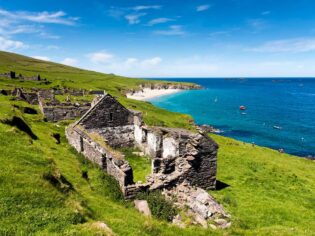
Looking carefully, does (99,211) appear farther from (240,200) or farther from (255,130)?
(255,130)

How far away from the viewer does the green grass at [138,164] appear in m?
26.5

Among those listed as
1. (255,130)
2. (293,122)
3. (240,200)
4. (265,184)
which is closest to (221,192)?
(240,200)

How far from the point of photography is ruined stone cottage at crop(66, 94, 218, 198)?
21.3 metres

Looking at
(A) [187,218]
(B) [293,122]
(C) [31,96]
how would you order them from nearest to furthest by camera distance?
(A) [187,218] < (C) [31,96] < (B) [293,122]

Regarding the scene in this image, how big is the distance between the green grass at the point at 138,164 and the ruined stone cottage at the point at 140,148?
104 cm

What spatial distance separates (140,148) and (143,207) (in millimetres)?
17191

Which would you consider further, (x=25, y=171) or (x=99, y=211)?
(x=99, y=211)

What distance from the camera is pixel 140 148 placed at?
35281 mm

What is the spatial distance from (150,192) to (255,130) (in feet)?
270

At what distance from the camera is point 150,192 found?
20.0 m

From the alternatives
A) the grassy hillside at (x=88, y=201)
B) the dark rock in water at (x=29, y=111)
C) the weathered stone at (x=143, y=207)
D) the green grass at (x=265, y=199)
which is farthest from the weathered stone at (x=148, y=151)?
the dark rock in water at (x=29, y=111)

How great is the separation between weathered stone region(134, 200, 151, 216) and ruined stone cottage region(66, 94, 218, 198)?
3.08 ft

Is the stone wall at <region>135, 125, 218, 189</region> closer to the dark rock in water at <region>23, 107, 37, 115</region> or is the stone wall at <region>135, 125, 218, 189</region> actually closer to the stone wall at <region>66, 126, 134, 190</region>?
the stone wall at <region>66, 126, 134, 190</region>

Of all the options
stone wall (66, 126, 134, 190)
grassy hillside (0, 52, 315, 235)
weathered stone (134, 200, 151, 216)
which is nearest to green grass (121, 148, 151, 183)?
stone wall (66, 126, 134, 190)
